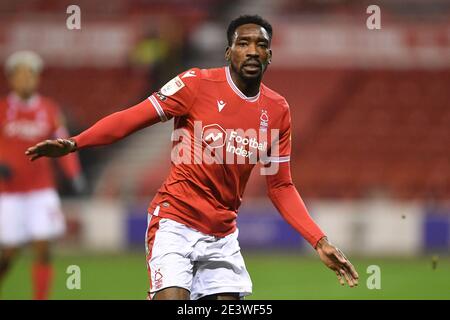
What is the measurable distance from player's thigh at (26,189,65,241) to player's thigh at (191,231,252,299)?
3763 mm

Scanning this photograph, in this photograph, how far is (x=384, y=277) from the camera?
11359mm

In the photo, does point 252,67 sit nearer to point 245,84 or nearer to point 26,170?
point 245,84

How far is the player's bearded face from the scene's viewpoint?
17.3 ft

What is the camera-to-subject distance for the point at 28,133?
912 cm

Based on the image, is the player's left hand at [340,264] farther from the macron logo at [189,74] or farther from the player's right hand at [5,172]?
the player's right hand at [5,172]

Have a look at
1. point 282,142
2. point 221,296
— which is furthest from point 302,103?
point 221,296

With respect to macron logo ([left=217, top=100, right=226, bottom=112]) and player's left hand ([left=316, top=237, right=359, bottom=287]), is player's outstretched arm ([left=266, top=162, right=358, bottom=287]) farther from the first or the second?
macron logo ([left=217, top=100, right=226, bottom=112])

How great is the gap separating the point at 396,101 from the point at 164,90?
1410cm

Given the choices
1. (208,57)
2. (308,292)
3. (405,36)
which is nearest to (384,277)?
(308,292)

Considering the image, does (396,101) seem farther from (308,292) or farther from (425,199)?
(308,292)

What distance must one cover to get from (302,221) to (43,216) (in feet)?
13.0

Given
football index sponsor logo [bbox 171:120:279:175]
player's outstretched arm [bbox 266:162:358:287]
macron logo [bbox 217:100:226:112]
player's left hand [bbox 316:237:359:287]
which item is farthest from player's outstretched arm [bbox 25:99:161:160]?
player's left hand [bbox 316:237:359:287]

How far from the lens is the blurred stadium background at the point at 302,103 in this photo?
1519 centimetres

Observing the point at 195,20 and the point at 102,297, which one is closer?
the point at 102,297
